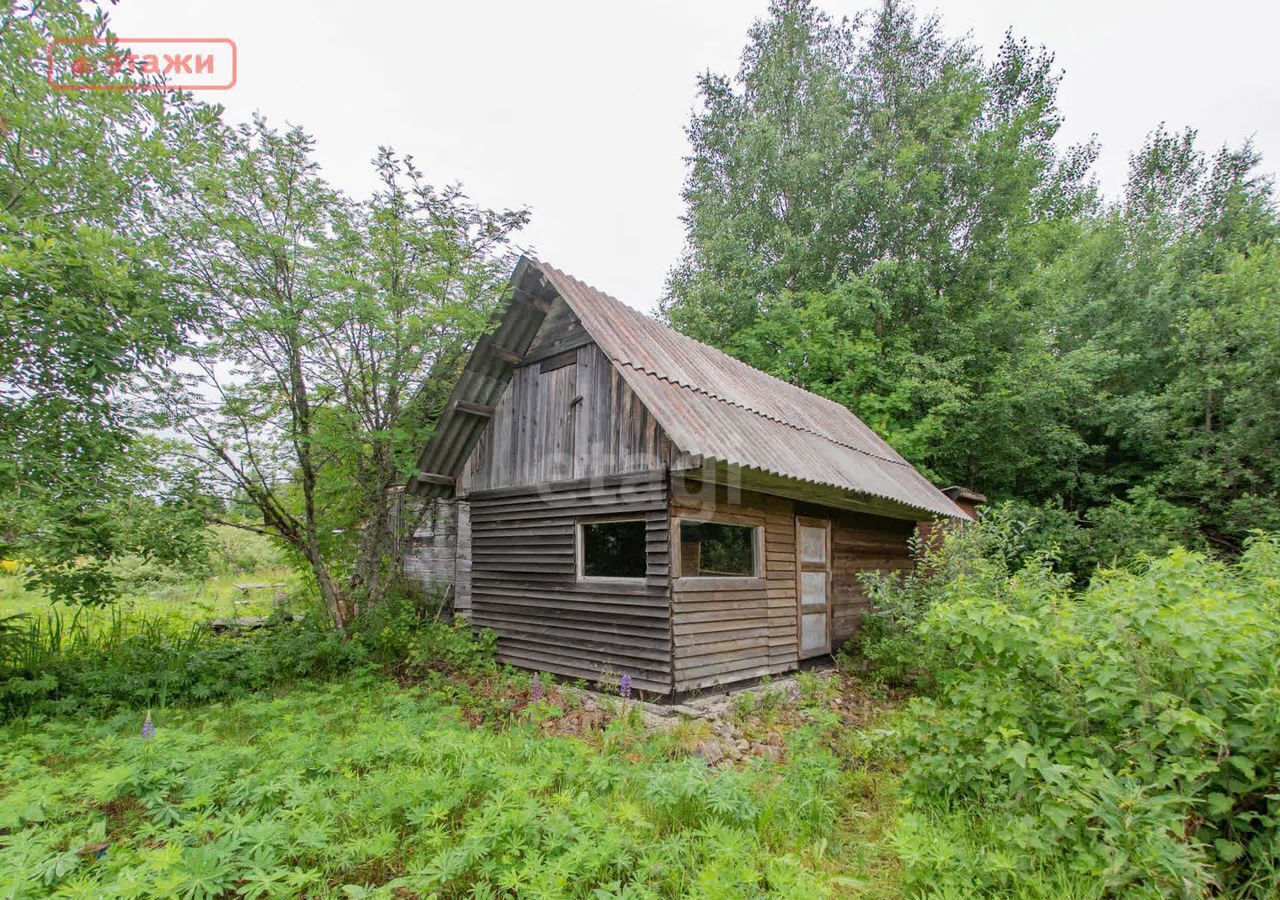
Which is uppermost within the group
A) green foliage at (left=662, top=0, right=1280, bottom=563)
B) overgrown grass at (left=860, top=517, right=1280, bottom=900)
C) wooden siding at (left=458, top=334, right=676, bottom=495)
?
green foliage at (left=662, top=0, right=1280, bottom=563)

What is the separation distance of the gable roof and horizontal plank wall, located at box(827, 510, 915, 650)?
719 mm

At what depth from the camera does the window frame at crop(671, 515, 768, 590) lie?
21.0 feet

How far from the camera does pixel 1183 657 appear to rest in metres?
2.71

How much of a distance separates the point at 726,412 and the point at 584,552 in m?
2.65

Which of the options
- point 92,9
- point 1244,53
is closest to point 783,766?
point 92,9

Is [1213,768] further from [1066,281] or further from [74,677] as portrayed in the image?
[1066,281]

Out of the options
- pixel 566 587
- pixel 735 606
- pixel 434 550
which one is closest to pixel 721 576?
pixel 735 606

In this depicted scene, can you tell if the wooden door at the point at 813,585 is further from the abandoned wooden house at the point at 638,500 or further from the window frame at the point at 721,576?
the window frame at the point at 721,576

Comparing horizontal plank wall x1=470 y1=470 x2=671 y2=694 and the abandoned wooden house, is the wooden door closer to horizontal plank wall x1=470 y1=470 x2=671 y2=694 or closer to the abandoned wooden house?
the abandoned wooden house

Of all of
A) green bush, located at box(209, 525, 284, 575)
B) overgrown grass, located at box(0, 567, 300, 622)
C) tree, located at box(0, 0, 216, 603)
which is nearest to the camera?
tree, located at box(0, 0, 216, 603)

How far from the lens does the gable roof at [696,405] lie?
6.35m

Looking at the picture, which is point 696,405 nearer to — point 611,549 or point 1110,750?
point 611,549

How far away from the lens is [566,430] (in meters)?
7.68

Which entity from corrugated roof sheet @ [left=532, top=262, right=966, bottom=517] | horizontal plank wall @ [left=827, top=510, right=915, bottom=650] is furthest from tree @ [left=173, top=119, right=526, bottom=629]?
horizontal plank wall @ [left=827, top=510, right=915, bottom=650]
